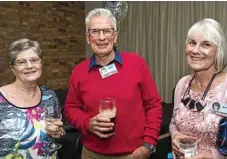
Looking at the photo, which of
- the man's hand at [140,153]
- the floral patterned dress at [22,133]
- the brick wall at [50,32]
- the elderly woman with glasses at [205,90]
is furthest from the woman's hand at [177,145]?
the brick wall at [50,32]

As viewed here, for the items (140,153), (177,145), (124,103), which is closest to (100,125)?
(124,103)

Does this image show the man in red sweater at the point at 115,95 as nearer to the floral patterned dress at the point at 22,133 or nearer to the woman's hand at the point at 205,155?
the floral patterned dress at the point at 22,133

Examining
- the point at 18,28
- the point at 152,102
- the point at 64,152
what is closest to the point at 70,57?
the point at 18,28

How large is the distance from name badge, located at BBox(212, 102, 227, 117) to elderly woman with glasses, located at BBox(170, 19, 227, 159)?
0.02 m

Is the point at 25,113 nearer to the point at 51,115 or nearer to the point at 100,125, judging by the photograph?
the point at 51,115

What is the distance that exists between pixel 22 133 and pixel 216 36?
1220mm

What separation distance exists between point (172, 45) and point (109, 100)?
4572mm

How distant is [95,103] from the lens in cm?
210

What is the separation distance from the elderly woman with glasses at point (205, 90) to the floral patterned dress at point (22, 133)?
2.62ft

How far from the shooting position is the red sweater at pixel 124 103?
208 centimetres

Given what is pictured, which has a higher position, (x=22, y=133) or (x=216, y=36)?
(x=216, y=36)

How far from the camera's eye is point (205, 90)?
1.75 meters

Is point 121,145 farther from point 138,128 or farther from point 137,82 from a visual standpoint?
point 137,82

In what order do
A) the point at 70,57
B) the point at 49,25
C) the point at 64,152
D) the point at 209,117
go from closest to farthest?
the point at 209,117 < the point at 64,152 < the point at 49,25 < the point at 70,57
